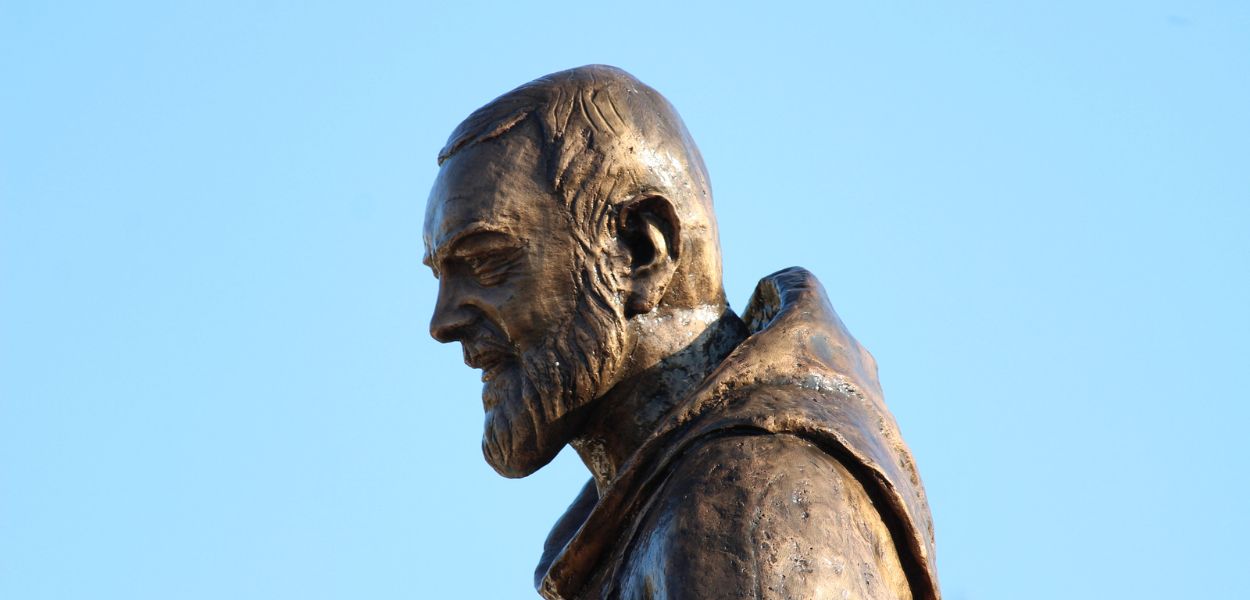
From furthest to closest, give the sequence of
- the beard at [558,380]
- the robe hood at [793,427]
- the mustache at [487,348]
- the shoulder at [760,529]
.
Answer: the mustache at [487,348]
the beard at [558,380]
the robe hood at [793,427]
the shoulder at [760,529]

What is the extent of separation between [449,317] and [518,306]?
0.28m

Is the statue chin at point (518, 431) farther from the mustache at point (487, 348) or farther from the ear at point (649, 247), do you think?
the ear at point (649, 247)

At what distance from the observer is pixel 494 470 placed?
8164 mm

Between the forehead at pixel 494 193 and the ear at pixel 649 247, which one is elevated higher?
the forehead at pixel 494 193

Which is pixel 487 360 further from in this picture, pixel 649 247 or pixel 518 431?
pixel 649 247

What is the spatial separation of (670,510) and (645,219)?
A: 4.07ft

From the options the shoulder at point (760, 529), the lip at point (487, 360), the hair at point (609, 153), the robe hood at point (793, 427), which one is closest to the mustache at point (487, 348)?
the lip at point (487, 360)

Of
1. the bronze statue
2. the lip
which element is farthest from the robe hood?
the lip

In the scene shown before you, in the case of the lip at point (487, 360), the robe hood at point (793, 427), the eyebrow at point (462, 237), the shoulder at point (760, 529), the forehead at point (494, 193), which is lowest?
the shoulder at point (760, 529)

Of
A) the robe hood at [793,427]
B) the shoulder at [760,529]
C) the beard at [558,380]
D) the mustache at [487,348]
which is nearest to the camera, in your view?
the shoulder at [760,529]

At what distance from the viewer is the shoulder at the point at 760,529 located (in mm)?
6797

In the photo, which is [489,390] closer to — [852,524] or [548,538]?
[548,538]

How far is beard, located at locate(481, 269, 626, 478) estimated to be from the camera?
25.8 ft

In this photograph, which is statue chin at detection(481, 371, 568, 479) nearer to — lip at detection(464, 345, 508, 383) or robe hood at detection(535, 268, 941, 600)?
lip at detection(464, 345, 508, 383)
